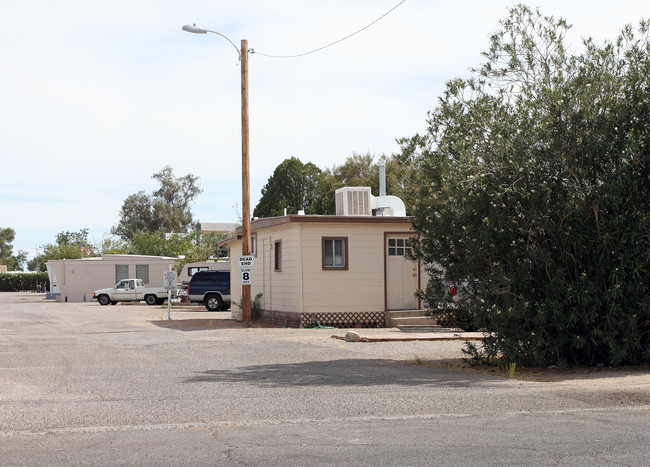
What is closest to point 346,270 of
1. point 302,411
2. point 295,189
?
point 302,411

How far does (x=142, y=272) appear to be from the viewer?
47.7 m

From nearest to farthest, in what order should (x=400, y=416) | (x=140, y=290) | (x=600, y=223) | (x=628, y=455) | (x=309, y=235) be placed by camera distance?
(x=628, y=455) < (x=400, y=416) < (x=600, y=223) < (x=309, y=235) < (x=140, y=290)

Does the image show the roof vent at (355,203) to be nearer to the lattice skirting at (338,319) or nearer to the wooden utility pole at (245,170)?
the wooden utility pole at (245,170)

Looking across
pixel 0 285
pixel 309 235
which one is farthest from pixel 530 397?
pixel 0 285

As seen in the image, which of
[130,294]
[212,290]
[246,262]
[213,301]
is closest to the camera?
[246,262]

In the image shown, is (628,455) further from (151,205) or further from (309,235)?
(151,205)

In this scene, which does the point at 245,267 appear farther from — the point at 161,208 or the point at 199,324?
the point at 161,208

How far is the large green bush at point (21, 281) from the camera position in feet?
240

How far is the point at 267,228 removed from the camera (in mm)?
25078

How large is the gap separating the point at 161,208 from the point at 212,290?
46.5m

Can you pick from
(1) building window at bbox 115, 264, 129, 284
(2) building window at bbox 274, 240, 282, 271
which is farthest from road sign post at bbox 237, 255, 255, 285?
(1) building window at bbox 115, 264, 129, 284

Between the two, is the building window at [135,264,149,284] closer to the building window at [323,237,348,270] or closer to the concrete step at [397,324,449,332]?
the building window at [323,237,348,270]

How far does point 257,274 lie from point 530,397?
17168 millimetres

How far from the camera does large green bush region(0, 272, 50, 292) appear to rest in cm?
7325
